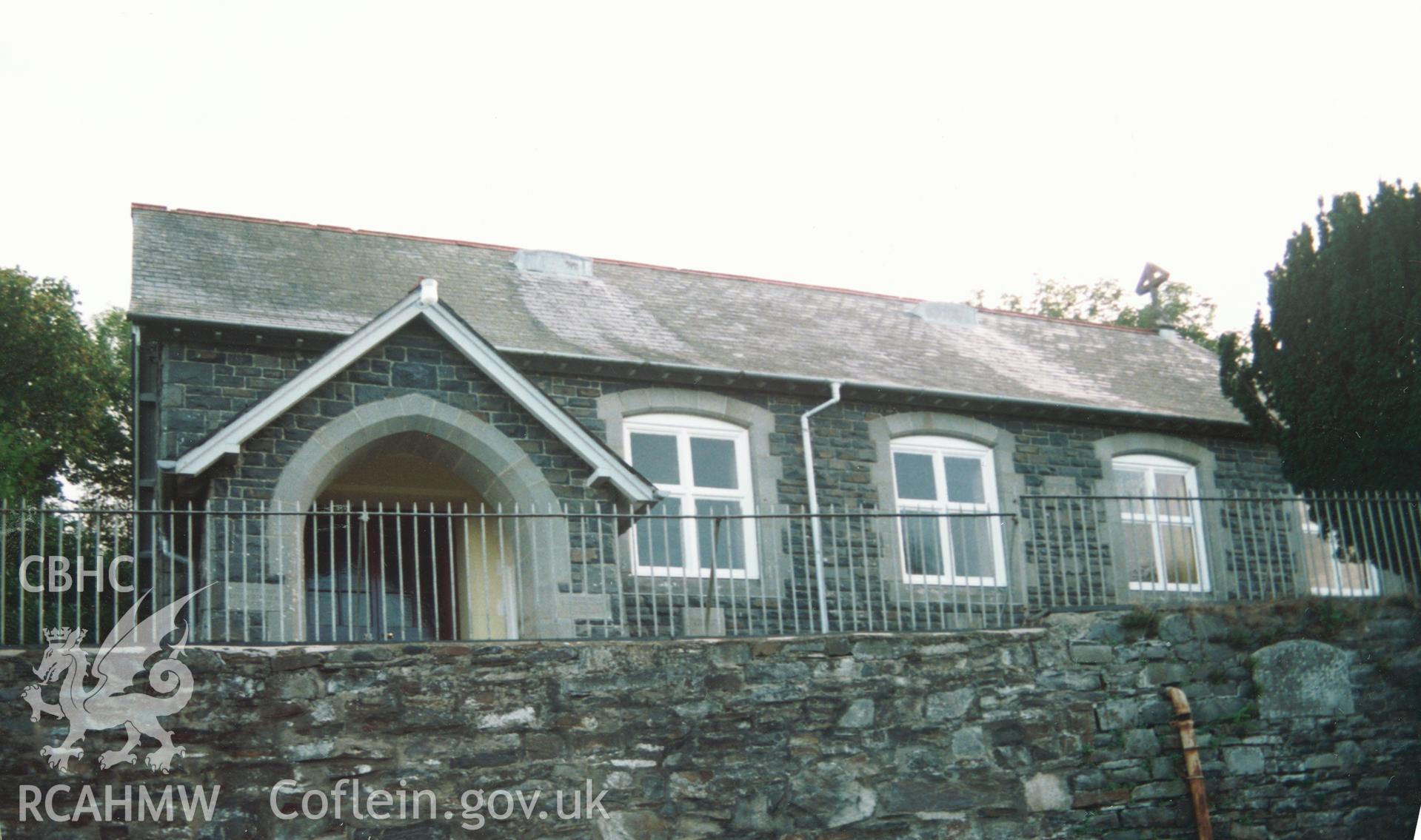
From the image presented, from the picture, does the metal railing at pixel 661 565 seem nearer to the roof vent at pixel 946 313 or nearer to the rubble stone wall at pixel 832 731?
the rubble stone wall at pixel 832 731

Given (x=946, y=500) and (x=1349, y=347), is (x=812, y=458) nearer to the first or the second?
(x=946, y=500)

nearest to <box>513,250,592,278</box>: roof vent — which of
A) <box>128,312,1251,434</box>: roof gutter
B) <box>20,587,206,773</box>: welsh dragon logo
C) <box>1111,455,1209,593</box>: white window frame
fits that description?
<box>128,312,1251,434</box>: roof gutter

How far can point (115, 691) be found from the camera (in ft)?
34.2

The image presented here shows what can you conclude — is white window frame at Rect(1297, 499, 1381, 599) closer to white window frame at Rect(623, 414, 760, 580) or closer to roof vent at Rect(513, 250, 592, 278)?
white window frame at Rect(623, 414, 760, 580)

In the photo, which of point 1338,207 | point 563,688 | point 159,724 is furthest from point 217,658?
point 1338,207

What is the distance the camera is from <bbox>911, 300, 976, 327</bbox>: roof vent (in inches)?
862

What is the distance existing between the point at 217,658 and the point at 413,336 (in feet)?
16.2

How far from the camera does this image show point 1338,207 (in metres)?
17.9

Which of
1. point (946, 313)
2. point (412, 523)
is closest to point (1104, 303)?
point (946, 313)

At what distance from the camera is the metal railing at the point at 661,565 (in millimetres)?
13141

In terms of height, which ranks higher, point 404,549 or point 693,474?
point 693,474

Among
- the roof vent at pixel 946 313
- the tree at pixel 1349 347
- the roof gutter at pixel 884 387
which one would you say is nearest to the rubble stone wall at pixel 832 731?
the tree at pixel 1349 347

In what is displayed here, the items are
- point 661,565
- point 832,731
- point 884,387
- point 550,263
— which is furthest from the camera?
point 550,263

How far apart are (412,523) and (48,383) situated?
12.3m
